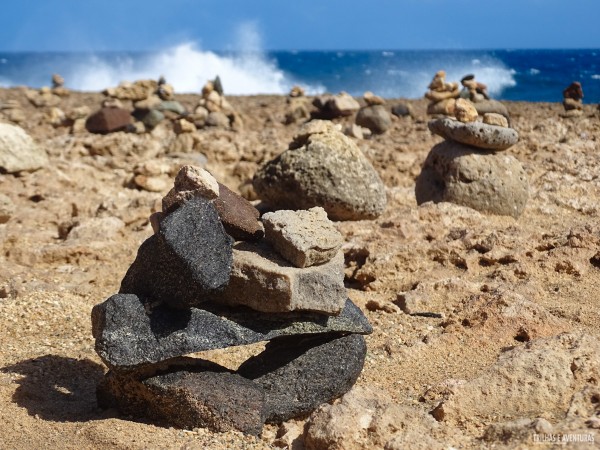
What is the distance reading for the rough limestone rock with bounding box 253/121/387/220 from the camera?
7430 millimetres

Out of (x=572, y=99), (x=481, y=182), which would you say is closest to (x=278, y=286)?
(x=481, y=182)

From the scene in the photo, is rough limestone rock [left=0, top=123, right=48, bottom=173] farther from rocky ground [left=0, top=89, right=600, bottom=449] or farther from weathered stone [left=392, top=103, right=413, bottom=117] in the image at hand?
weathered stone [left=392, top=103, right=413, bottom=117]

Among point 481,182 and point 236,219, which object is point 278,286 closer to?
point 236,219

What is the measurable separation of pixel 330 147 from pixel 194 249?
4149 mm

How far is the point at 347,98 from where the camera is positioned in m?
15.6

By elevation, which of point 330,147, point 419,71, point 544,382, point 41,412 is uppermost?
point 419,71

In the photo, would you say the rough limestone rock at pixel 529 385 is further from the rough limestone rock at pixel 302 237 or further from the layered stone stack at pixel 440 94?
the layered stone stack at pixel 440 94

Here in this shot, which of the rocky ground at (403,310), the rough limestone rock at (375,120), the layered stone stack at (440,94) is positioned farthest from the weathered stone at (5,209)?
the layered stone stack at (440,94)

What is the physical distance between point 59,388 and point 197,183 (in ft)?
4.91

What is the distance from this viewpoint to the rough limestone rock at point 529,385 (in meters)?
3.61

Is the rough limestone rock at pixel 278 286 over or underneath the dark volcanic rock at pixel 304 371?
over

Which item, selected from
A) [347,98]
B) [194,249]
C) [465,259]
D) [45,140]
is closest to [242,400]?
[194,249]

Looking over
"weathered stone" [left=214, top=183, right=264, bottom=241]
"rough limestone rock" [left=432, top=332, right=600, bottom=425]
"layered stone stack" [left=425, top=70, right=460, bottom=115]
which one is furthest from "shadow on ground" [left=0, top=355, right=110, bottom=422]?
"layered stone stack" [left=425, top=70, right=460, bottom=115]

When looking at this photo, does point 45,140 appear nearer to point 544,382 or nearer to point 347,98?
point 347,98
